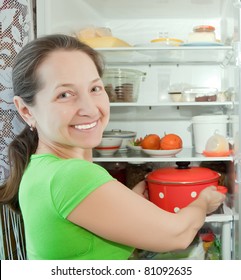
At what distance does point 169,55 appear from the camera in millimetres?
1554

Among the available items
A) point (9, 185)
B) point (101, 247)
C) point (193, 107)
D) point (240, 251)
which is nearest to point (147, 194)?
point (240, 251)

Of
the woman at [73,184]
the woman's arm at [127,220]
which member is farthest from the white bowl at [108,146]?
the woman's arm at [127,220]

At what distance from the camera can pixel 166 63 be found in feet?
5.72

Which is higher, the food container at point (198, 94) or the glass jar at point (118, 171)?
the food container at point (198, 94)

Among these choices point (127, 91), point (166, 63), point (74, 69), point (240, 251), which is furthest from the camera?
point (166, 63)

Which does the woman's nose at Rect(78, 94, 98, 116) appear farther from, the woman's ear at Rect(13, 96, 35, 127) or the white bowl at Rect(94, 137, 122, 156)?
the white bowl at Rect(94, 137, 122, 156)

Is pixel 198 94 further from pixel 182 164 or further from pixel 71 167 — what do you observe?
pixel 71 167

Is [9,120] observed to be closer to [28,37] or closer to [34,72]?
[28,37]

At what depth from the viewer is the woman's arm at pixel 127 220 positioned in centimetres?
60

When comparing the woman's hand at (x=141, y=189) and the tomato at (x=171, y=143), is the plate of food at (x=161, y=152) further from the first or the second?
the woman's hand at (x=141, y=189)

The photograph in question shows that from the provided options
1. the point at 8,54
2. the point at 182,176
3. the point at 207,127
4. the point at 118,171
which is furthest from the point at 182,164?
the point at 8,54

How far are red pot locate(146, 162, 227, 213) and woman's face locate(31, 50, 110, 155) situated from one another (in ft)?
2.41

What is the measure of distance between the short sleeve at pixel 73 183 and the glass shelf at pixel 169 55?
0.86 meters
